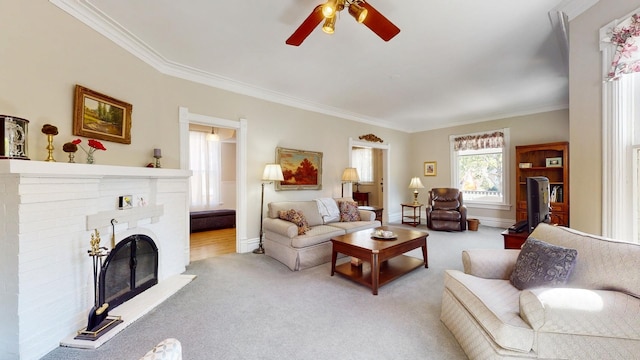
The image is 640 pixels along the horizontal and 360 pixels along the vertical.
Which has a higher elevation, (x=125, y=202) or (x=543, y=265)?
(x=125, y=202)

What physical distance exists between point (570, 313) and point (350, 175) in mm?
4087

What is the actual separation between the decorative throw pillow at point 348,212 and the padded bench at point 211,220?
298 centimetres

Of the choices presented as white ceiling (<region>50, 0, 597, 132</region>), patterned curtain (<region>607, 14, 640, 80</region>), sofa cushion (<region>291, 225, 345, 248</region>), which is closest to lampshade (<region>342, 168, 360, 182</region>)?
white ceiling (<region>50, 0, 597, 132</region>)

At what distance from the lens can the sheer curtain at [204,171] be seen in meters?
6.14

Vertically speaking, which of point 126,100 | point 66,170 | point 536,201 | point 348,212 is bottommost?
point 348,212

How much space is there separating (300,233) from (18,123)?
277cm

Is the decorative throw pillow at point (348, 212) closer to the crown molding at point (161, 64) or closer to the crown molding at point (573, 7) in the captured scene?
the crown molding at point (161, 64)

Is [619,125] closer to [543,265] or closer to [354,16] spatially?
[543,265]

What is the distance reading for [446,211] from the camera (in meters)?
5.57

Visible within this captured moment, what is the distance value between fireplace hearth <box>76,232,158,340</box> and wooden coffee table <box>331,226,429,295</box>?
2.05 metres

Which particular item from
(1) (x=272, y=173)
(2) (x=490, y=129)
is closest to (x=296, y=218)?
(1) (x=272, y=173)

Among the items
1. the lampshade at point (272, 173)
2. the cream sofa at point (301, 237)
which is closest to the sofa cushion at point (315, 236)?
the cream sofa at point (301, 237)

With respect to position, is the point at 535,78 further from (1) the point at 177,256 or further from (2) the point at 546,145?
(1) the point at 177,256

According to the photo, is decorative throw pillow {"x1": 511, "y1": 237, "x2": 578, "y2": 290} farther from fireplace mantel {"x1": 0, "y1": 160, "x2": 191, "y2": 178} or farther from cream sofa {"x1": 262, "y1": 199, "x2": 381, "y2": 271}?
fireplace mantel {"x1": 0, "y1": 160, "x2": 191, "y2": 178}
